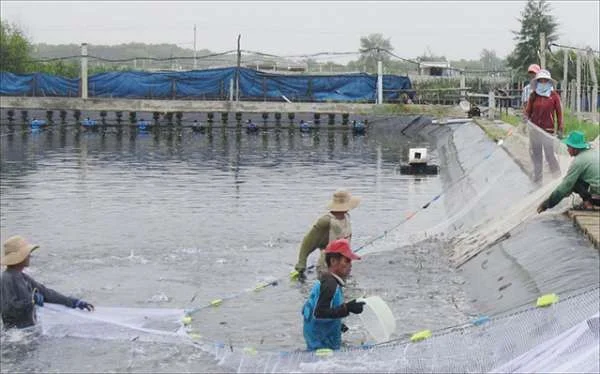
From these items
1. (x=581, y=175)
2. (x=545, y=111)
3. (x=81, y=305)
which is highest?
(x=545, y=111)

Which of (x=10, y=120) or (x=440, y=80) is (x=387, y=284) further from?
(x=440, y=80)

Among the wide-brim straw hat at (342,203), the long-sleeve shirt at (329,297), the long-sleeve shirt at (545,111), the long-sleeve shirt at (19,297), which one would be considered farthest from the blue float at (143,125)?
the long-sleeve shirt at (329,297)

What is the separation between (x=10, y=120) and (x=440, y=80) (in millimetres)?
22890

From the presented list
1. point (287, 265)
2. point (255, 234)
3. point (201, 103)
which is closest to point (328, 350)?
point (287, 265)

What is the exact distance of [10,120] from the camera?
1873 inches

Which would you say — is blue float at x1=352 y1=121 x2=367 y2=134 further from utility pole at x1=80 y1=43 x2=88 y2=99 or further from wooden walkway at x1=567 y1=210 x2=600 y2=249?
wooden walkway at x1=567 y1=210 x2=600 y2=249

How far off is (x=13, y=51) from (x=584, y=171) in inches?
1980

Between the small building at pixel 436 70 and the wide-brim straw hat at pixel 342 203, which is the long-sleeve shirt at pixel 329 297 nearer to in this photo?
the wide-brim straw hat at pixel 342 203

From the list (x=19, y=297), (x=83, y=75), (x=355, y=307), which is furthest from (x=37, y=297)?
(x=83, y=75)

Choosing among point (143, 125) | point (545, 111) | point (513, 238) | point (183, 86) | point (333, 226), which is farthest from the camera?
point (183, 86)

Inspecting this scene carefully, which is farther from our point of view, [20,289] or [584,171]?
[584,171]

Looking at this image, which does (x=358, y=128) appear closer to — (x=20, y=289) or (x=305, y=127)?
(x=305, y=127)

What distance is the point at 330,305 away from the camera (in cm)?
781

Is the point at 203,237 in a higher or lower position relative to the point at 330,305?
lower
